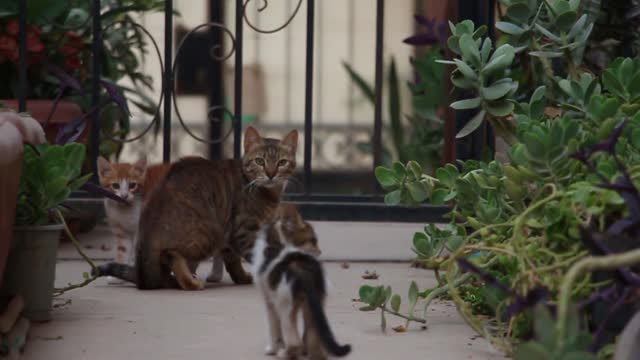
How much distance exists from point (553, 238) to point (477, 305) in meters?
0.55

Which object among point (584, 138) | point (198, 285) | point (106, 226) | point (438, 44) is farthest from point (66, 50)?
point (584, 138)

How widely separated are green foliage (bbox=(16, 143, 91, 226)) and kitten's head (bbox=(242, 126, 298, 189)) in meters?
0.92

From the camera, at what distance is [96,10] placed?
4035mm

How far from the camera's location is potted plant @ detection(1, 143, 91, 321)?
9.23ft

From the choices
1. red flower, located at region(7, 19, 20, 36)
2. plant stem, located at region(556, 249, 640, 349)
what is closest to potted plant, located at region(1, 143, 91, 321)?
plant stem, located at region(556, 249, 640, 349)

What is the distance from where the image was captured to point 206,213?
362cm

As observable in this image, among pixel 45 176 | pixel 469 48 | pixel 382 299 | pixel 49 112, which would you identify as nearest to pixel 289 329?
pixel 382 299

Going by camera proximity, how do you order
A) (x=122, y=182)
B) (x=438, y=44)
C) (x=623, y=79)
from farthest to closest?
(x=438, y=44) → (x=122, y=182) → (x=623, y=79)

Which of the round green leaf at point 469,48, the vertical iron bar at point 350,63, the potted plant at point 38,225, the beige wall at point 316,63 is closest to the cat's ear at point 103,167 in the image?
the potted plant at point 38,225

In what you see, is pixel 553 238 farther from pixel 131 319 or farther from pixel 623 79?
pixel 131 319

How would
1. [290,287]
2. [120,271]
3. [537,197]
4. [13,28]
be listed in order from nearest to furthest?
[290,287] < [537,197] < [120,271] < [13,28]

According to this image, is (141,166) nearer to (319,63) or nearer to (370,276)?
(370,276)

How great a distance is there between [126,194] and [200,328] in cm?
119

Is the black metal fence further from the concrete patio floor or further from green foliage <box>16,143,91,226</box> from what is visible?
green foliage <box>16,143,91,226</box>
